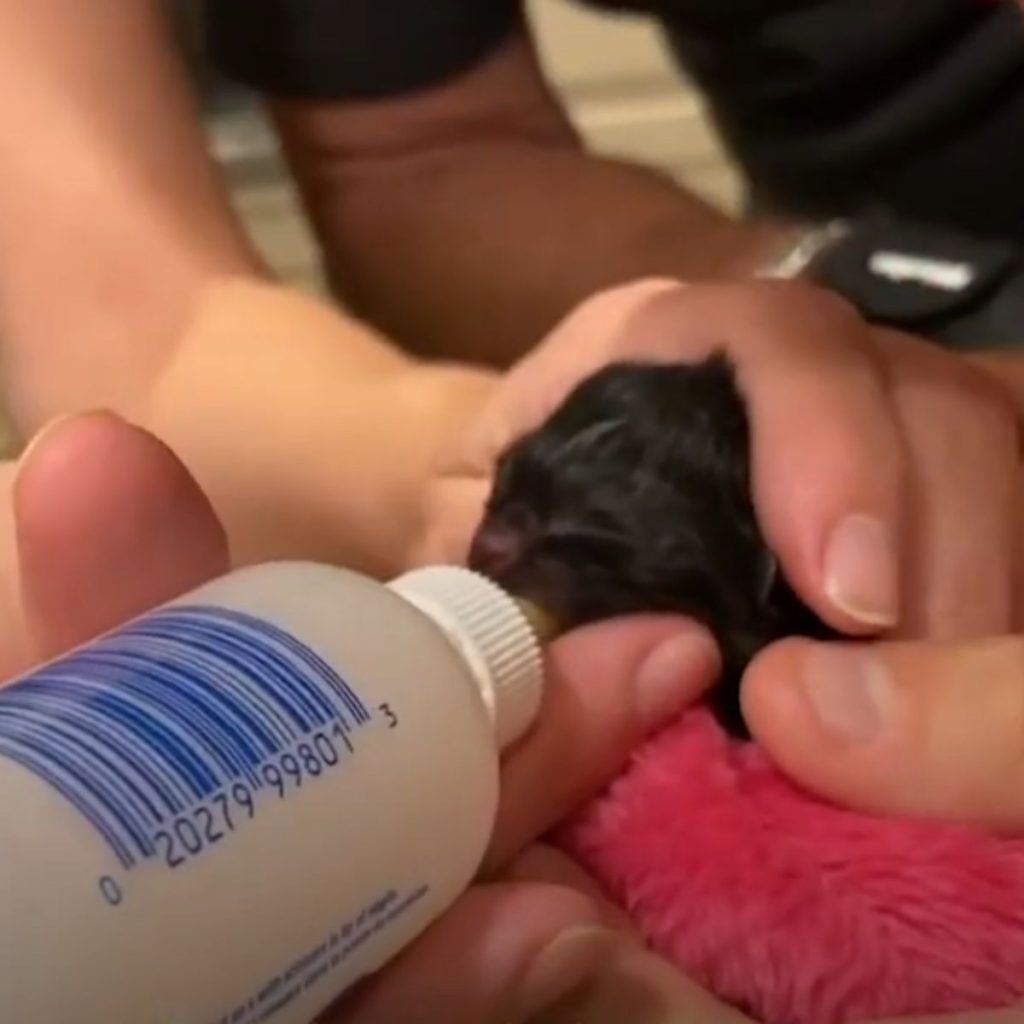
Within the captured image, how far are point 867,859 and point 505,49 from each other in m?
0.50

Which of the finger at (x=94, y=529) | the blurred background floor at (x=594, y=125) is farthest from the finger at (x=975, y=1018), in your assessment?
the blurred background floor at (x=594, y=125)

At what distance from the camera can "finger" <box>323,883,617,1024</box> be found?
29 cm

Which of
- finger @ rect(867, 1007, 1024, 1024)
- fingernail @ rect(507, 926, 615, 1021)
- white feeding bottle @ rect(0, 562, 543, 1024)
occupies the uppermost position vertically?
white feeding bottle @ rect(0, 562, 543, 1024)

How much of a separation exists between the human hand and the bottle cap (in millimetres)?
62

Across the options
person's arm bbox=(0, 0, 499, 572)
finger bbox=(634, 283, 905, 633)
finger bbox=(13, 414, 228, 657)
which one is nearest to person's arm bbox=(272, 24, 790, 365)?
person's arm bbox=(0, 0, 499, 572)

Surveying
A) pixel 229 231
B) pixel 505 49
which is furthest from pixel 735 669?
pixel 505 49

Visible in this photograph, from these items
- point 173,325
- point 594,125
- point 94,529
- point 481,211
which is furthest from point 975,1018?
point 594,125

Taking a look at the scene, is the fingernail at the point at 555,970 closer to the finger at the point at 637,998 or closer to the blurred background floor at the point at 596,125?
the finger at the point at 637,998

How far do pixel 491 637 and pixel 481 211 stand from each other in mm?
429

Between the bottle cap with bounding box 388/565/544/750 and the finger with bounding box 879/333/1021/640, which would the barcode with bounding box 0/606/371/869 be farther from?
the finger with bounding box 879/333/1021/640

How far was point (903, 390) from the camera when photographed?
1.33 ft

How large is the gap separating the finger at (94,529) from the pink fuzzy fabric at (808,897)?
0.09 metres

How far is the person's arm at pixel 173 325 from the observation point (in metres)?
0.52

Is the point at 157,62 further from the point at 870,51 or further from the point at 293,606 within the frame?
the point at 293,606
